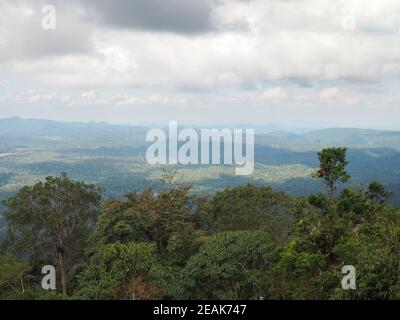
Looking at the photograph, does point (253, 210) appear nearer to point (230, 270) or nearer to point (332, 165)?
point (332, 165)

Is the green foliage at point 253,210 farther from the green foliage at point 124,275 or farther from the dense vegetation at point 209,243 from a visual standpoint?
the green foliage at point 124,275

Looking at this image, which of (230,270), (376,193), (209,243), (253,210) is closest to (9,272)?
(209,243)

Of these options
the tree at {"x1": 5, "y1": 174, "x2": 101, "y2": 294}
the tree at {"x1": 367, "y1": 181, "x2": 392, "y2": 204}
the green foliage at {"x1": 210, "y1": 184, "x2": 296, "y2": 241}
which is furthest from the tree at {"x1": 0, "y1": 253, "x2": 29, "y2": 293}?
the tree at {"x1": 367, "y1": 181, "x2": 392, "y2": 204}

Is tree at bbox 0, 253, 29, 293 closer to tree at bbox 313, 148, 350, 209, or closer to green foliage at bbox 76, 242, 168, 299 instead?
green foliage at bbox 76, 242, 168, 299

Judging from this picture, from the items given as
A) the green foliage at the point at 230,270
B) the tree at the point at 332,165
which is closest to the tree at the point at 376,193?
the tree at the point at 332,165

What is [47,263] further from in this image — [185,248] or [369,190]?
[369,190]
